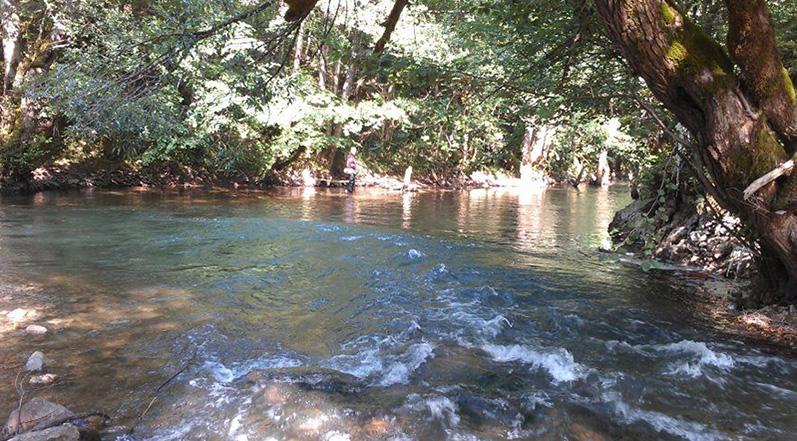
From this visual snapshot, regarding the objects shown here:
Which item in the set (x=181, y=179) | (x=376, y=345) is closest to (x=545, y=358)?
(x=376, y=345)

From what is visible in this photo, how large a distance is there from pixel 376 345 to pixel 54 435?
2.54 meters

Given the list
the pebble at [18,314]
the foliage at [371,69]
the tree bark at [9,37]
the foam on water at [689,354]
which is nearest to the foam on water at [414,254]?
the foliage at [371,69]

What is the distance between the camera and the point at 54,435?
299 cm

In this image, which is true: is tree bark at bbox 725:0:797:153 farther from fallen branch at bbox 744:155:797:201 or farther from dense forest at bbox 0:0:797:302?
fallen branch at bbox 744:155:797:201

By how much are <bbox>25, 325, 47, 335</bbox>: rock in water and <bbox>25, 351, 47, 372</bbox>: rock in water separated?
2.17 ft

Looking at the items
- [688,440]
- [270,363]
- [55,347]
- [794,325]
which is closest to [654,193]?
[794,325]

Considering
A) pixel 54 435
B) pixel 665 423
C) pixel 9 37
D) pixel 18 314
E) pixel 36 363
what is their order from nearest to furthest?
pixel 54 435 < pixel 665 423 < pixel 36 363 < pixel 18 314 < pixel 9 37

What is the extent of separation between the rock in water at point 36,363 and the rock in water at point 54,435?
1.09 metres

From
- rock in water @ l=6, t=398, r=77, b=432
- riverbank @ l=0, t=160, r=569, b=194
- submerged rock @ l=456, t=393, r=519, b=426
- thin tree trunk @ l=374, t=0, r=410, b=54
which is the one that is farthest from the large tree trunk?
riverbank @ l=0, t=160, r=569, b=194

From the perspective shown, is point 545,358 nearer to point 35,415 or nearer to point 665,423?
point 665,423

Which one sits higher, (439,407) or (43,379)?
(43,379)

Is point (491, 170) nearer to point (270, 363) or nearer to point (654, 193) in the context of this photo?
point (654, 193)

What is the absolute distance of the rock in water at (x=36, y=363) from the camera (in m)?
3.95

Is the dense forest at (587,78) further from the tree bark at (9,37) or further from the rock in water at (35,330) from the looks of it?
the tree bark at (9,37)
